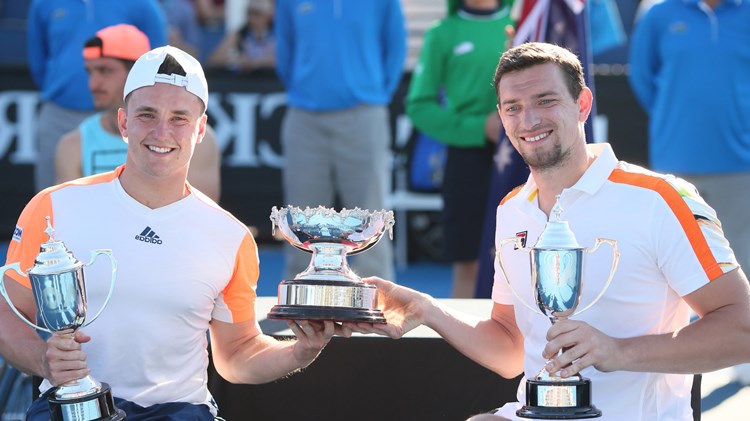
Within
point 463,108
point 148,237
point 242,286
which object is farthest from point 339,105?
point 148,237

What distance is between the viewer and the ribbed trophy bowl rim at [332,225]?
368 centimetres

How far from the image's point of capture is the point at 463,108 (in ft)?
22.4

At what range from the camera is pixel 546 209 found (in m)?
3.79

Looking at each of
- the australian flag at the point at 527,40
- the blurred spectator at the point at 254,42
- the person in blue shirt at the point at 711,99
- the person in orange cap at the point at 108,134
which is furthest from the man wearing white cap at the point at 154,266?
the blurred spectator at the point at 254,42

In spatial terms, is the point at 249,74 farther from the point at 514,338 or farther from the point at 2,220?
the point at 514,338

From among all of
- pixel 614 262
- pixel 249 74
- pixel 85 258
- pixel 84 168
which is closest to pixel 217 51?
pixel 249 74

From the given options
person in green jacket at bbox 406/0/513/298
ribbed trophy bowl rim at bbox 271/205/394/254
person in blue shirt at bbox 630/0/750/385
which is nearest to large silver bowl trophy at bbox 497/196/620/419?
ribbed trophy bowl rim at bbox 271/205/394/254

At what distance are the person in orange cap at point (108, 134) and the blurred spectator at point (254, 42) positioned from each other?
4.54m

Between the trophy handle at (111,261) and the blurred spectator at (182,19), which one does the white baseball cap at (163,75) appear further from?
the blurred spectator at (182,19)

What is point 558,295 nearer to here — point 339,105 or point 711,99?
point 711,99

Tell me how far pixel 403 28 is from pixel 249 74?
2710mm

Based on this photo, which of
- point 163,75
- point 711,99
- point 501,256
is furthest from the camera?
point 711,99

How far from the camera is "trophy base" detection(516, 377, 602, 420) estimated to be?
3320mm

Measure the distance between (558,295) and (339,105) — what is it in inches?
179
